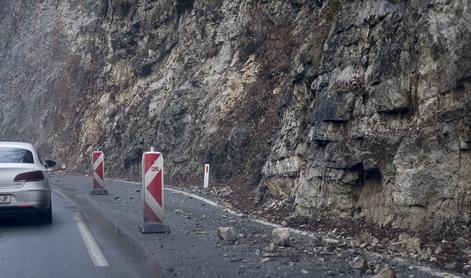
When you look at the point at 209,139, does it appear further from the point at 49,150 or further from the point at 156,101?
the point at 49,150

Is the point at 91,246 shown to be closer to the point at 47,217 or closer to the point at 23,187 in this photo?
the point at 23,187

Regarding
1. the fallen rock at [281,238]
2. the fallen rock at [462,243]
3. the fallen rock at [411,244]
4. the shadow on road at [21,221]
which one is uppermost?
the fallen rock at [462,243]

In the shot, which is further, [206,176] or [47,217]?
[206,176]

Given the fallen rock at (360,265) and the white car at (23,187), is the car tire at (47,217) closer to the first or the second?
the white car at (23,187)

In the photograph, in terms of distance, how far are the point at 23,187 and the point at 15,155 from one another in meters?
1.04

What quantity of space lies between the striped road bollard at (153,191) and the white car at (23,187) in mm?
2405

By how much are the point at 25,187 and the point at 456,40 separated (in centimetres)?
776

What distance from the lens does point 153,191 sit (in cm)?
1099

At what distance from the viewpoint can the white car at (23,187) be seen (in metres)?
11.9

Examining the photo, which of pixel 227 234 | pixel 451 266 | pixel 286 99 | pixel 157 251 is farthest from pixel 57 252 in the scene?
pixel 286 99

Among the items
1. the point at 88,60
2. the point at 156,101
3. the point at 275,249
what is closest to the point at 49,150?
the point at 88,60

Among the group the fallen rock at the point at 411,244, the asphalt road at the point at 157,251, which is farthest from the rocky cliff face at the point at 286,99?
the asphalt road at the point at 157,251

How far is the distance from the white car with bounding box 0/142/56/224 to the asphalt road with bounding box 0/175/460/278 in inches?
13.9

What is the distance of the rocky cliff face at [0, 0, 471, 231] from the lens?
916cm
